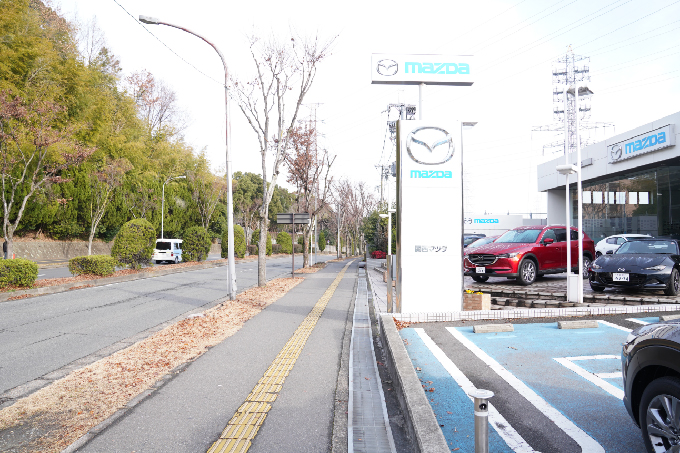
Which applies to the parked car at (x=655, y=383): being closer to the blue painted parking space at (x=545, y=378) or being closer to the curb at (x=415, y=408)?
the blue painted parking space at (x=545, y=378)

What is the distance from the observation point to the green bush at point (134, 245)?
19.4 m

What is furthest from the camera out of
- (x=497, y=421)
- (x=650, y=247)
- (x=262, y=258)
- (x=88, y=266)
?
(x=88, y=266)

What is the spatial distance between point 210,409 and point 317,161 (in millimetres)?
25764

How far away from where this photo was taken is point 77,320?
29.5 feet

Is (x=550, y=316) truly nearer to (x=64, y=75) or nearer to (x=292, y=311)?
(x=292, y=311)

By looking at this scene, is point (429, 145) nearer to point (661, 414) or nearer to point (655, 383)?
point (655, 383)

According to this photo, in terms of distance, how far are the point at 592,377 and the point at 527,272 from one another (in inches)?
316

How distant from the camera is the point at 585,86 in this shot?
11.0 metres

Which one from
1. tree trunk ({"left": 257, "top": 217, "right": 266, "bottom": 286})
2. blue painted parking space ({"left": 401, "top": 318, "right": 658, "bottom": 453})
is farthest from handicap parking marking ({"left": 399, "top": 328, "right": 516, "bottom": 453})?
tree trunk ({"left": 257, "top": 217, "right": 266, "bottom": 286})

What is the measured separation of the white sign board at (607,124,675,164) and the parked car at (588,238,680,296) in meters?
11.6

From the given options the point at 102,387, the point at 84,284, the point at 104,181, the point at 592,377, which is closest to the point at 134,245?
the point at 84,284

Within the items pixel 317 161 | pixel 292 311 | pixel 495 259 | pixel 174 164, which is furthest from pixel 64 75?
pixel 495 259

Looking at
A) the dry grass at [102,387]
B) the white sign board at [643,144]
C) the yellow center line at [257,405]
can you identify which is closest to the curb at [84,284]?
the dry grass at [102,387]

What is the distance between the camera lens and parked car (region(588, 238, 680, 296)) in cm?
947
